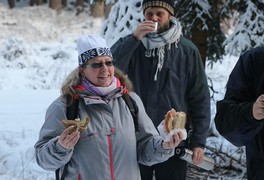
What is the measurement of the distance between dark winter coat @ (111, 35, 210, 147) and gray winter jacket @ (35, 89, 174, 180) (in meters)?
0.77

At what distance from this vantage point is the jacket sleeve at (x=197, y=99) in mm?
3348

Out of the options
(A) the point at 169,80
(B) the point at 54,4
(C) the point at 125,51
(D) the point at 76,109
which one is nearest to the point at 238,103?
(D) the point at 76,109

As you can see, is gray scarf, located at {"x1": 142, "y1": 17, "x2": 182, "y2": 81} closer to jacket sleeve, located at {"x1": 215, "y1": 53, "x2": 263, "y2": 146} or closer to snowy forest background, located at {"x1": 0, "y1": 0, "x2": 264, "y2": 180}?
jacket sleeve, located at {"x1": 215, "y1": 53, "x2": 263, "y2": 146}

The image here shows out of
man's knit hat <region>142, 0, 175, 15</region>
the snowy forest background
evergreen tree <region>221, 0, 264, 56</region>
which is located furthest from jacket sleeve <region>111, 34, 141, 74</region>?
evergreen tree <region>221, 0, 264, 56</region>

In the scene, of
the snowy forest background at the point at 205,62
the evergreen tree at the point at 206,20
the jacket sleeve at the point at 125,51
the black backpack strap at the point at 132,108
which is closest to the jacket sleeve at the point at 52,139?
the black backpack strap at the point at 132,108

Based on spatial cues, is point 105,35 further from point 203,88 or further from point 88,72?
point 88,72

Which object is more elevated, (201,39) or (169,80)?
(169,80)

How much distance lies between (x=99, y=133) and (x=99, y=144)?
0.06 meters

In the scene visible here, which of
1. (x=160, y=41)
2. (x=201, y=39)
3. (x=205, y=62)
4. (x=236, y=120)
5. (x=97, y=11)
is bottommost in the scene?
(x=97, y=11)

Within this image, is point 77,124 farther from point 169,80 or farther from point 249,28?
point 249,28

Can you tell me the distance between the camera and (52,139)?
232 cm

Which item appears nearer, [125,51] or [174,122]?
[174,122]

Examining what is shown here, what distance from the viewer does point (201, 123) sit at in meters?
3.42

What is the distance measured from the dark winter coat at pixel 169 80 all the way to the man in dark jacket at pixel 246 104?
3.52 feet
